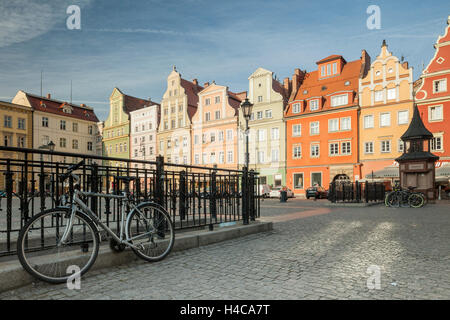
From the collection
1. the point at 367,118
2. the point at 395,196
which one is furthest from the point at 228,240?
the point at 367,118

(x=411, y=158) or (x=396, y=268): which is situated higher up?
(x=411, y=158)

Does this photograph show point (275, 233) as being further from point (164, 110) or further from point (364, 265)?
point (164, 110)

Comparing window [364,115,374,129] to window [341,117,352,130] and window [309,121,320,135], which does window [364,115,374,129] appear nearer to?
window [341,117,352,130]

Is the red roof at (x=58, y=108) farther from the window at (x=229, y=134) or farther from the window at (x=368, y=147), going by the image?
the window at (x=368, y=147)

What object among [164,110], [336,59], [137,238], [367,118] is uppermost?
[336,59]

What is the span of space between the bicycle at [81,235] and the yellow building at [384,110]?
30960 millimetres

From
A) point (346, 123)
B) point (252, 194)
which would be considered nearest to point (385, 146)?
point (346, 123)

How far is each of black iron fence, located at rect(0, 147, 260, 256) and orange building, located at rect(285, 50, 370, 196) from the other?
29.4 m

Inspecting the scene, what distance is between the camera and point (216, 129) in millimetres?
44812

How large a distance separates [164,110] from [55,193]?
156ft

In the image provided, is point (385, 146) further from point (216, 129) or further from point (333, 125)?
point (216, 129)

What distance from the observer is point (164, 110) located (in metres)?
51.3

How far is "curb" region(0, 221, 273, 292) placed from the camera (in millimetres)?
3498

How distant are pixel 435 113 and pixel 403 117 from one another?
2.65m
